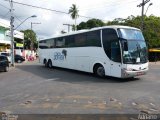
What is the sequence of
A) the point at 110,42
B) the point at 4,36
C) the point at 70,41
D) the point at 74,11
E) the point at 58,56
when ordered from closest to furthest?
the point at 110,42, the point at 70,41, the point at 58,56, the point at 4,36, the point at 74,11

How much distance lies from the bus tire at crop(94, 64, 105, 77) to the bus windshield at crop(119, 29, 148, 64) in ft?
8.02

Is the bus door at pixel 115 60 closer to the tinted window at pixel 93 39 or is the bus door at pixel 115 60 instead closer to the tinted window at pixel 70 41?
the tinted window at pixel 93 39

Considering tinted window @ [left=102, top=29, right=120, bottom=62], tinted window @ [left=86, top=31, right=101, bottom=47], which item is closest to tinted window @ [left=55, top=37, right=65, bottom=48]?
tinted window @ [left=86, top=31, right=101, bottom=47]

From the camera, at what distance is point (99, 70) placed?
1923cm

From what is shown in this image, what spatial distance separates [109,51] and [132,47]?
5.04 feet

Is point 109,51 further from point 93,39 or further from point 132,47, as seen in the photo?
point 93,39

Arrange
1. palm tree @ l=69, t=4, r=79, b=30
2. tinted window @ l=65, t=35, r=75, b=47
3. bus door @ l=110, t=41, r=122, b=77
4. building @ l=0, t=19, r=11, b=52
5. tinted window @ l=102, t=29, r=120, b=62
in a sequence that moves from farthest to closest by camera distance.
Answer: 1. palm tree @ l=69, t=4, r=79, b=30
2. building @ l=0, t=19, r=11, b=52
3. tinted window @ l=65, t=35, r=75, b=47
4. tinted window @ l=102, t=29, r=120, b=62
5. bus door @ l=110, t=41, r=122, b=77

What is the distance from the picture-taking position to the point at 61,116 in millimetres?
8367

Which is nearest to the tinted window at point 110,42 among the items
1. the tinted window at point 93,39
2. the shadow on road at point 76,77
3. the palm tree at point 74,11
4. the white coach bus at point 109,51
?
the white coach bus at point 109,51

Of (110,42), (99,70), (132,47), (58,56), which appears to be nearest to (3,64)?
(58,56)

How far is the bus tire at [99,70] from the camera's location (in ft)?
62.2

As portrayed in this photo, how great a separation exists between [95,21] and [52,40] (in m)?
59.2

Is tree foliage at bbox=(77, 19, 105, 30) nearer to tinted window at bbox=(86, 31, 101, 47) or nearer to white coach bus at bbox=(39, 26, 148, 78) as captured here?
white coach bus at bbox=(39, 26, 148, 78)

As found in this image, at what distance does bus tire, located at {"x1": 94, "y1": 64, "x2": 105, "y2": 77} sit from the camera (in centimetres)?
1894
